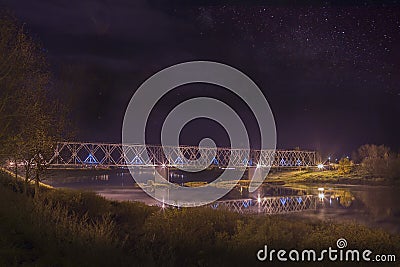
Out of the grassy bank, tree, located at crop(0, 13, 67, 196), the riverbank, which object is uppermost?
tree, located at crop(0, 13, 67, 196)

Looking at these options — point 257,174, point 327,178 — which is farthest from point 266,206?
point 257,174

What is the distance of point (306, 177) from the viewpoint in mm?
139875

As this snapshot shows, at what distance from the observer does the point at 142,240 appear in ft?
65.8

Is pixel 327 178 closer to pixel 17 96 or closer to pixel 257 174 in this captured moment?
pixel 257 174

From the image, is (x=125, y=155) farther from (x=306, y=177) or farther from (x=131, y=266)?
(x=131, y=266)

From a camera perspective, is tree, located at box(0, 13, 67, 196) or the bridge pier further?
the bridge pier

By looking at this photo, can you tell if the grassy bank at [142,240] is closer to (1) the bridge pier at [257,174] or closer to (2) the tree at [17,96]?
(2) the tree at [17,96]

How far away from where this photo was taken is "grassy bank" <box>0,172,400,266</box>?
515 inches

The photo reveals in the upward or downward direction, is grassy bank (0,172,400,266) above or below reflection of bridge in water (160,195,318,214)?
above

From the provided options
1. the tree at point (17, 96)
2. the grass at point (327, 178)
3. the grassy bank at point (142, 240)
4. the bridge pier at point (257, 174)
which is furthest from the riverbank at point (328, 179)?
the tree at point (17, 96)

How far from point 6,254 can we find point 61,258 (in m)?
1.56

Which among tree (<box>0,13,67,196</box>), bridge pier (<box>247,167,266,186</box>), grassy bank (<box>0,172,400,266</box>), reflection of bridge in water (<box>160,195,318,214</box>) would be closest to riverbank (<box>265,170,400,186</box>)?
bridge pier (<box>247,167,266,186</box>)

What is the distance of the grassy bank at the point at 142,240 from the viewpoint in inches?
515

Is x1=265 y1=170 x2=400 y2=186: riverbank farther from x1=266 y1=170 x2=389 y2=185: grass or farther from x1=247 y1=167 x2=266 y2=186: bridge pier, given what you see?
x1=247 y1=167 x2=266 y2=186: bridge pier
